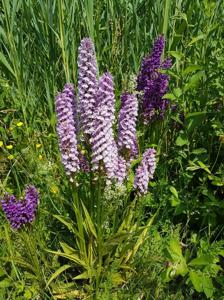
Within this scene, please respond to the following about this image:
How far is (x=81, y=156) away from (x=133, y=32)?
163 cm

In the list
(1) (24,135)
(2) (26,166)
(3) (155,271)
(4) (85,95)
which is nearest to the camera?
(4) (85,95)

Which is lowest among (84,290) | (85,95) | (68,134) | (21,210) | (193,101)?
(84,290)

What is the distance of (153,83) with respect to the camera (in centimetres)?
236

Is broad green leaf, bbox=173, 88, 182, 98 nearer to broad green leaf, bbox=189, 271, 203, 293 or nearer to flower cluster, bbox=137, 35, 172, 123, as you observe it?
flower cluster, bbox=137, 35, 172, 123

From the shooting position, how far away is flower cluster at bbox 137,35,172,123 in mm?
2346

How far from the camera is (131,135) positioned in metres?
1.90

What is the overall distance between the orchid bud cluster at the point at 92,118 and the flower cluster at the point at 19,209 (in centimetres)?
27

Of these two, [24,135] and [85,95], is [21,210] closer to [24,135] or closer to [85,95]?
[85,95]

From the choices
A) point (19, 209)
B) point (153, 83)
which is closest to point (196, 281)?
point (19, 209)

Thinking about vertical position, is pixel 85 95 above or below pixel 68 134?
above

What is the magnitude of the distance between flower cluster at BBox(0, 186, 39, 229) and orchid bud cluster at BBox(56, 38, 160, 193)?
268mm

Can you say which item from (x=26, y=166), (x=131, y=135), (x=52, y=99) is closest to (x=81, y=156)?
(x=131, y=135)

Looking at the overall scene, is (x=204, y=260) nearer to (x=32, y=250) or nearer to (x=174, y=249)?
(x=174, y=249)

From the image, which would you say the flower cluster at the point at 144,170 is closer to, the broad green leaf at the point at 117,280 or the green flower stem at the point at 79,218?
the green flower stem at the point at 79,218
